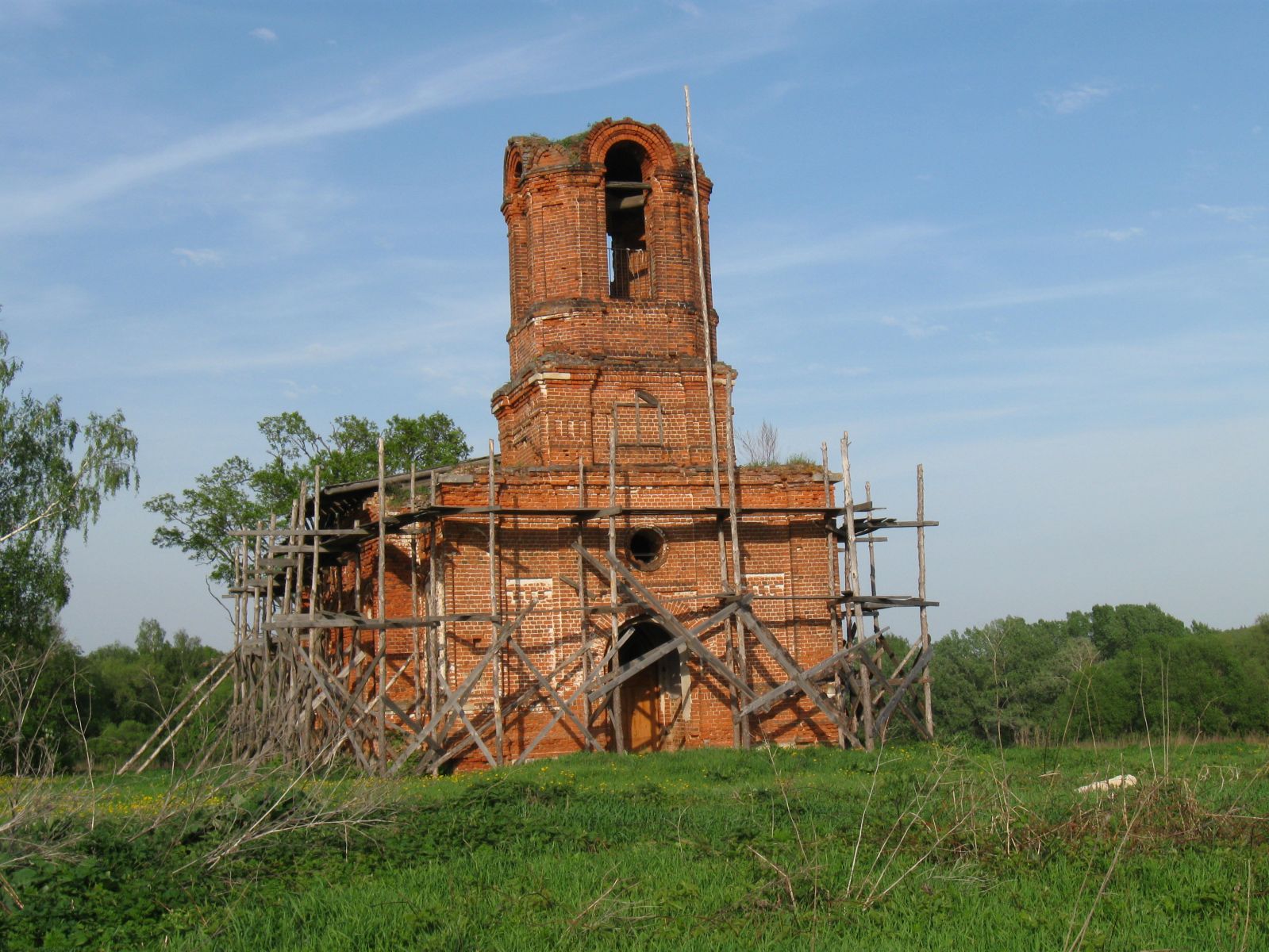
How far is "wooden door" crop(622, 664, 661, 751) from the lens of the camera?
18.1 metres

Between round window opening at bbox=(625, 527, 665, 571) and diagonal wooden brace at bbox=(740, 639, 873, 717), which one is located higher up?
round window opening at bbox=(625, 527, 665, 571)

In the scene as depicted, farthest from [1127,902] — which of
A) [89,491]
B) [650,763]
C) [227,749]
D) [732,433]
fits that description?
[89,491]

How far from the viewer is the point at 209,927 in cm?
752

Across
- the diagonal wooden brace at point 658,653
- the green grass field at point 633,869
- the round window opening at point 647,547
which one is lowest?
the green grass field at point 633,869

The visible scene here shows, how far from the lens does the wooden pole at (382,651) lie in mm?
15766

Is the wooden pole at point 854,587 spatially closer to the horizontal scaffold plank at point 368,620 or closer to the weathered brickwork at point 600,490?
the weathered brickwork at point 600,490

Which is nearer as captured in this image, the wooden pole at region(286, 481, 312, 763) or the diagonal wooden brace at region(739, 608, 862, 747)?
the wooden pole at region(286, 481, 312, 763)

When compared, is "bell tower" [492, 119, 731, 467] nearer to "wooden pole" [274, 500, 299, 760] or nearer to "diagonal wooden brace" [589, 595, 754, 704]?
"diagonal wooden brace" [589, 595, 754, 704]

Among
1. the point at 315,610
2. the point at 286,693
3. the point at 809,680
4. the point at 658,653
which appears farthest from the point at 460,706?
the point at 809,680

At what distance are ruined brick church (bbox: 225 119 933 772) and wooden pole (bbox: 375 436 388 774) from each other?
5 centimetres

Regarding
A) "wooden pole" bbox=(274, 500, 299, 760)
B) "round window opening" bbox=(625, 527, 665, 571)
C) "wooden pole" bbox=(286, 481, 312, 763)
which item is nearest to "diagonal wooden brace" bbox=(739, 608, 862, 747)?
"round window opening" bbox=(625, 527, 665, 571)

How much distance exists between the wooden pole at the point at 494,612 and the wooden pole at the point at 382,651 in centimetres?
141

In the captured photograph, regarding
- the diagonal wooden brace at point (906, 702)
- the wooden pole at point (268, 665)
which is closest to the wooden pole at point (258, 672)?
the wooden pole at point (268, 665)

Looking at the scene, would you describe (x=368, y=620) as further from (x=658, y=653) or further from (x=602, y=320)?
(x=602, y=320)
